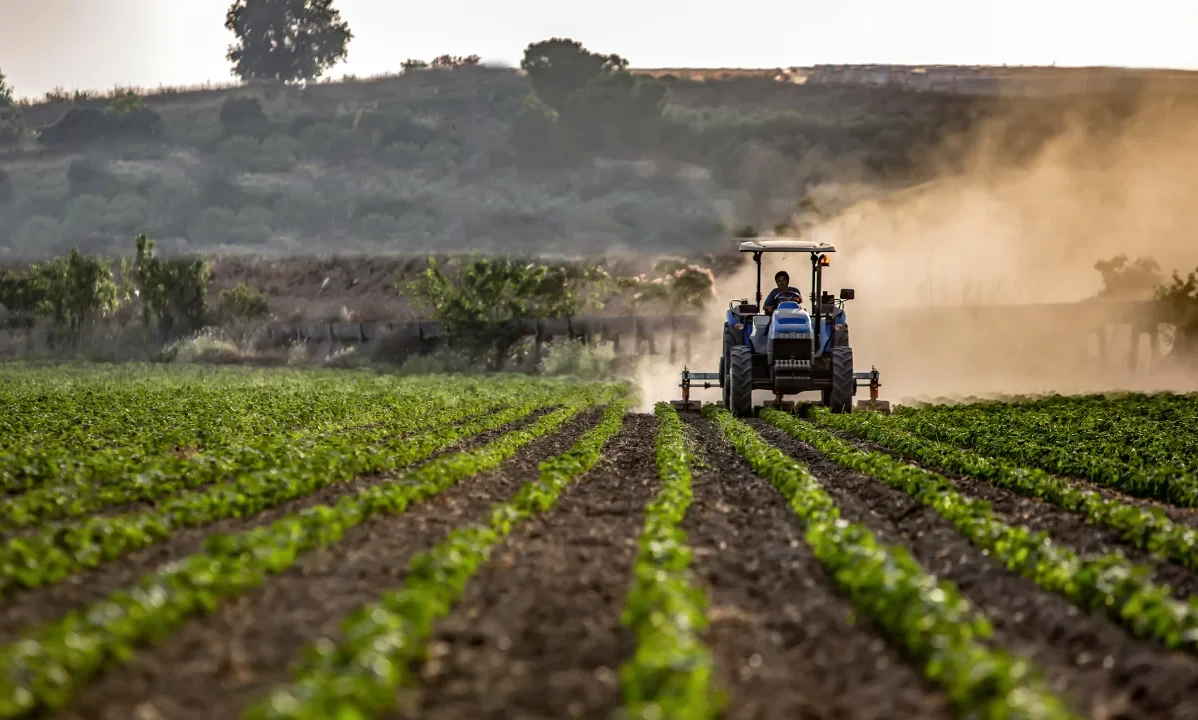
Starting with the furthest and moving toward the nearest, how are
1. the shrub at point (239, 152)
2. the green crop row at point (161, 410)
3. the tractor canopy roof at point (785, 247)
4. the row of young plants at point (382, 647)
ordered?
1. the shrub at point (239, 152)
2. the tractor canopy roof at point (785, 247)
3. the green crop row at point (161, 410)
4. the row of young plants at point (382, 647)

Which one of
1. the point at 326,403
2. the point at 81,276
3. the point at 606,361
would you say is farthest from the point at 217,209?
the point at 326,403

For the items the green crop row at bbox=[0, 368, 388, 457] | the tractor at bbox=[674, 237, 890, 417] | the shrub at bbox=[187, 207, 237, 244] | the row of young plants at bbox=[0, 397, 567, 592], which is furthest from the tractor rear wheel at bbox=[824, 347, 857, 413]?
the shrub at bbox=[187, 207, 237, 244]

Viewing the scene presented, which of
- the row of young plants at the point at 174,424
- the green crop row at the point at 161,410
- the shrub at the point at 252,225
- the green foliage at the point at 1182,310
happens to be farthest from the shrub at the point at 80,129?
the green foliage at the point at 1182,310

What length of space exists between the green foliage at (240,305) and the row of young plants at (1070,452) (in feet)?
182

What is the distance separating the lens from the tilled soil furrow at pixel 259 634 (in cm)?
751

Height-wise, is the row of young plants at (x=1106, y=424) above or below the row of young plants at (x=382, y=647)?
below

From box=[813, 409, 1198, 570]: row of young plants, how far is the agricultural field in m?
0.05

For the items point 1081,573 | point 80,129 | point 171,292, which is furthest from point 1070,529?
point 80,129

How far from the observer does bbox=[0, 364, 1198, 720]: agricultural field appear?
7734 millimetres

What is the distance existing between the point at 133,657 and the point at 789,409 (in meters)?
26.9

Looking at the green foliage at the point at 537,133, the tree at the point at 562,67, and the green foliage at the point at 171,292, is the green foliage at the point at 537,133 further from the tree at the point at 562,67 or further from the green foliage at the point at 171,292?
the green foliage at the point at 171,292

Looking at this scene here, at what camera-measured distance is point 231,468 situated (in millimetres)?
18594

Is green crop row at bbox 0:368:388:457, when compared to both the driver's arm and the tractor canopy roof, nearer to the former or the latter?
the driver's arm

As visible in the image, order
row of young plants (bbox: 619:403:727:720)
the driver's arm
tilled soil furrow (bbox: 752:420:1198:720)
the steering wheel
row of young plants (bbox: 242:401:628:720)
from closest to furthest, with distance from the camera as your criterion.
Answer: row of young plants (bbox: 242:401:628:720)
row of young plants (bbox: 619:403:727:720)
tilled soil furrow (bbox: 752:420:1198:720)
the steering wheel
the driver's arm
